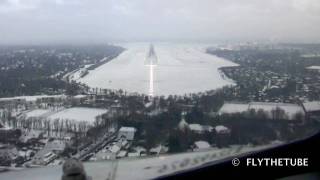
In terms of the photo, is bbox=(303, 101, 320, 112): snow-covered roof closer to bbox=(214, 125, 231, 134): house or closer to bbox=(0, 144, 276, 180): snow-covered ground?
bbox=(214, 125, 231, 134): house

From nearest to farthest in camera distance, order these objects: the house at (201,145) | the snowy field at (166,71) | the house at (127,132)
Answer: the house at (201,145), the house at (127,132), the snowy field at (166,71)

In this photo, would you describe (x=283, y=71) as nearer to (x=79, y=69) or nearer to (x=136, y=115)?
(x=136, y=115)

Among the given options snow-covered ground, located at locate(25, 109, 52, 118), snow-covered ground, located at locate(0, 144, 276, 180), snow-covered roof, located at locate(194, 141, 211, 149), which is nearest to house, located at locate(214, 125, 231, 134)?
snow-covered roof, located at locate(194, 141, 211, 149)

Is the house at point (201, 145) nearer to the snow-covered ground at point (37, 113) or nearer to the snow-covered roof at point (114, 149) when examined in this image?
the snow-covered roof at point (114, 149)

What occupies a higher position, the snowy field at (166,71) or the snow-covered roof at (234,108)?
the snowy field at (166,71)

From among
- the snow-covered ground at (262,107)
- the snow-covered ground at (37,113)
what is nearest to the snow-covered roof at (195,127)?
the snow-covered ground at (262,107)

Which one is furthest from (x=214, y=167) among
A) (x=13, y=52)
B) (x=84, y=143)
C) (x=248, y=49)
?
(x=13, y=52)
